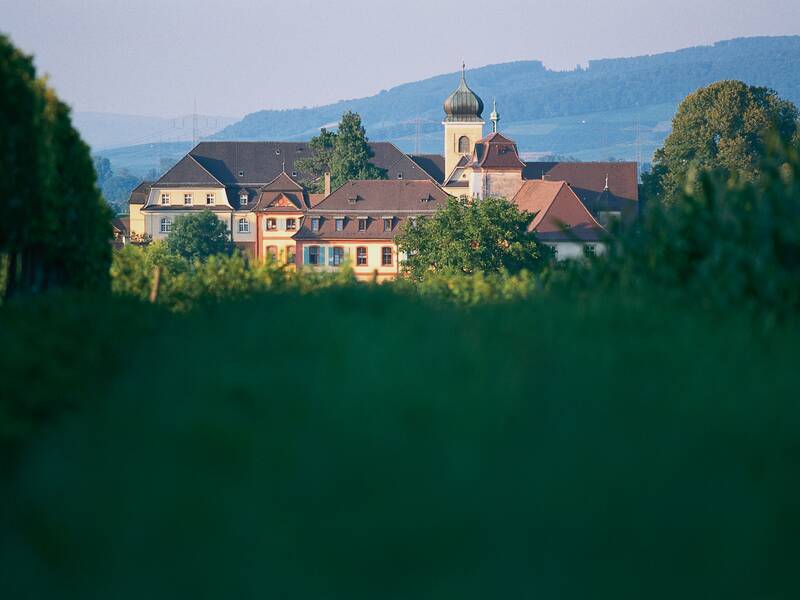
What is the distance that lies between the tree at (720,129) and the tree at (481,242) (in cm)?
2930

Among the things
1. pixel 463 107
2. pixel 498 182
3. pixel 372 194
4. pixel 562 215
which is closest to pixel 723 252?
pixel 562 215

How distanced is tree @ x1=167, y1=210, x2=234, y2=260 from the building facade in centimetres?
372

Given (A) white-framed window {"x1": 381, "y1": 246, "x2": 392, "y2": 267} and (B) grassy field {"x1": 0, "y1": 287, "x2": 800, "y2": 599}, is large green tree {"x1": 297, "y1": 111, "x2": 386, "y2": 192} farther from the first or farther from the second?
(B) grassy field {"x1": 0, "y1": 287, "x2": 800, "y2": 599}

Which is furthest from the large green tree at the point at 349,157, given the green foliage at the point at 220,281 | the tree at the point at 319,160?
the green foliage at the point at 220,281

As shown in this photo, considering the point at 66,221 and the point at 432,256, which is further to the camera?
the point at 432,256

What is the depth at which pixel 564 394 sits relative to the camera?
663 centimetres

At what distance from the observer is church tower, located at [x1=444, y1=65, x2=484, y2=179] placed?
14012 cm

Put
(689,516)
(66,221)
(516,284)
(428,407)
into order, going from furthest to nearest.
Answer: (516,284) < (66,221) < (428,407) < (689,516)

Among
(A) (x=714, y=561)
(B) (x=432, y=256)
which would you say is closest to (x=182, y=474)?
(A) (x=714, y=561)

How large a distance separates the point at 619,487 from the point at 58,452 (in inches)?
115

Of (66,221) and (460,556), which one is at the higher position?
(66,221)

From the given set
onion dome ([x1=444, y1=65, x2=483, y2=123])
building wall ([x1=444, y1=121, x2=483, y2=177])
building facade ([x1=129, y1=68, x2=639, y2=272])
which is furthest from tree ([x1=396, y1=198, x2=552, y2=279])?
onion dome ([x1=444, y1=65, x2=483, y2=123])

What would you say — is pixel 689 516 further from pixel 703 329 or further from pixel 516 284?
pixel 516 284

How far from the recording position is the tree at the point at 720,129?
9231cm
